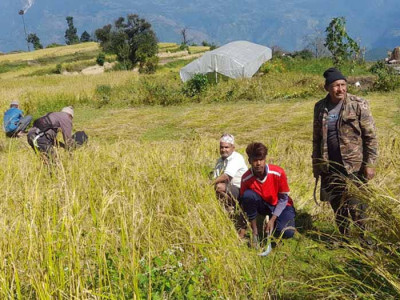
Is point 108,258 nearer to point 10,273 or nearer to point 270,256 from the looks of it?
point 10,273

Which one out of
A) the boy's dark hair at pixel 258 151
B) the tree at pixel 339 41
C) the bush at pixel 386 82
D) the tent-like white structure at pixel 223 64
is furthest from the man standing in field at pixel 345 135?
the tent-like white structure at pixel 223 64

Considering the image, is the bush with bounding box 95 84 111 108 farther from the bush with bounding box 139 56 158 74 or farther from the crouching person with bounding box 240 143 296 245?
the bush with bounding box 139 56 158 74

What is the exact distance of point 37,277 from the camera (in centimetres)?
189

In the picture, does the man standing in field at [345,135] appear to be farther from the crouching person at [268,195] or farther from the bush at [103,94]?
the bush at [103,94]

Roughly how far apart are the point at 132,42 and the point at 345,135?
3677 cm

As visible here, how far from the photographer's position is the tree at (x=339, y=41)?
13.5 m

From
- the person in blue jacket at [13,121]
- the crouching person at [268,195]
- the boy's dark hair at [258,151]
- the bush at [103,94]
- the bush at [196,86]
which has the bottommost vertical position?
the bush at [103,94]

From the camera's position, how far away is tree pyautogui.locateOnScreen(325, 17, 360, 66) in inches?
533

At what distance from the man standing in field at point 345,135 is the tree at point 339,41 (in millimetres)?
11937

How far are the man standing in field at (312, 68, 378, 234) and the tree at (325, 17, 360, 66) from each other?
11937 millimetres

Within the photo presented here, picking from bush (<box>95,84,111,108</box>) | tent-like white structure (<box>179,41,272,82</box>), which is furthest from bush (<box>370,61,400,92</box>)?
bush (<box>95,84,111,108</box>)

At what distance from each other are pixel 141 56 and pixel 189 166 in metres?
31.4

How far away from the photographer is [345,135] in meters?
2.73

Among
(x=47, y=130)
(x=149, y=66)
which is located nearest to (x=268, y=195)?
(x=47, y=130)
